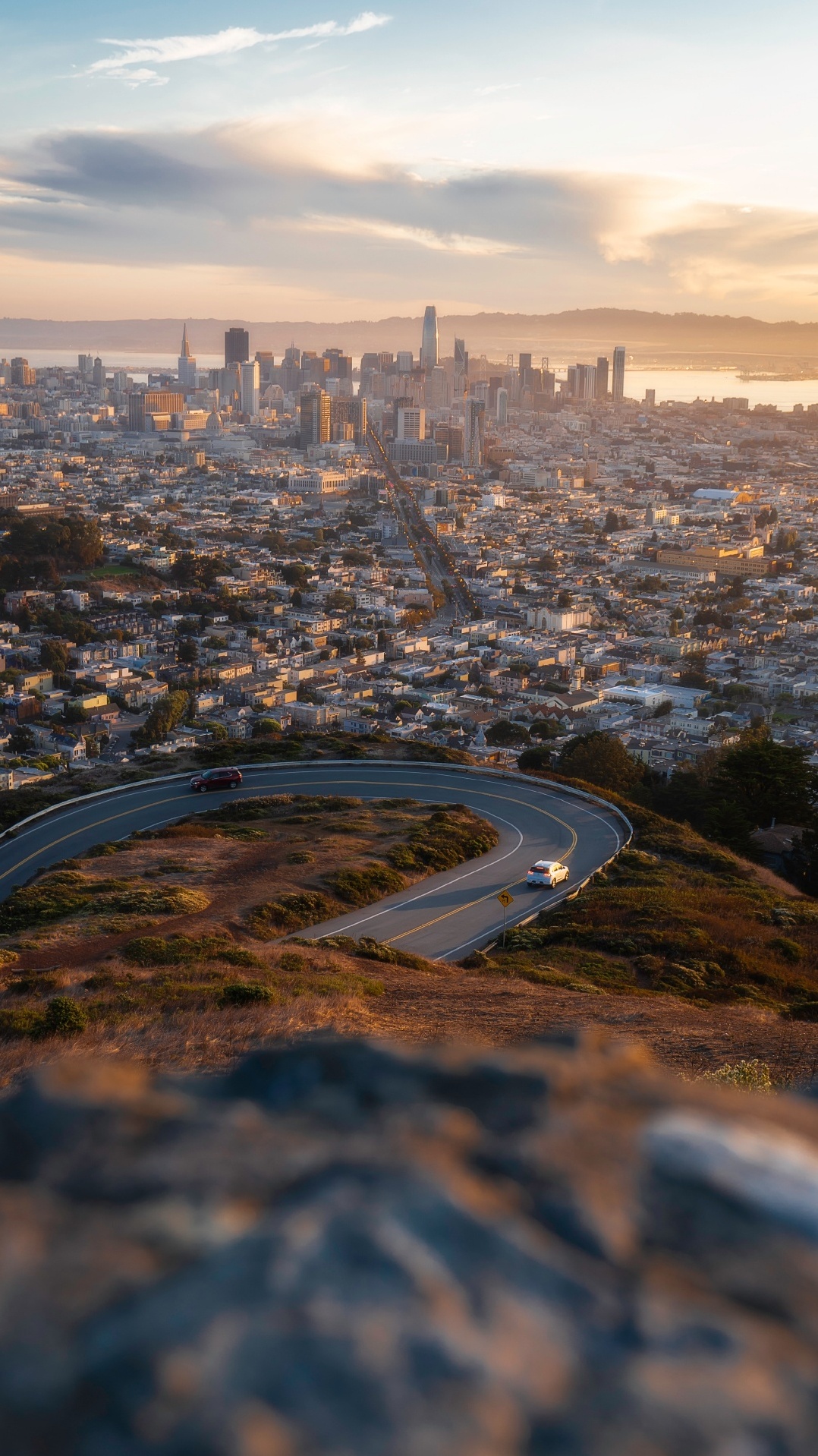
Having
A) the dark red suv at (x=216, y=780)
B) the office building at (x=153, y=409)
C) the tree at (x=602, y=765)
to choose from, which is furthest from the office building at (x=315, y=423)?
the dark red suv at (x=216, y=780)

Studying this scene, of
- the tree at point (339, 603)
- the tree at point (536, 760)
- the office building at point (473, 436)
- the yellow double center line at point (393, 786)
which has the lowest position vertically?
the tree at point (339, 603)

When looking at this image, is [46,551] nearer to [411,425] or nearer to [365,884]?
[365,884]

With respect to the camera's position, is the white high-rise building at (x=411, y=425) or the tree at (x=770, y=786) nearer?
the tree at (x=770, y=786)

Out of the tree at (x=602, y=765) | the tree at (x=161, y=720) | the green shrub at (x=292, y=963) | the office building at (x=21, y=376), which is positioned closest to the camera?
the green shrub at (x=292, y=963)

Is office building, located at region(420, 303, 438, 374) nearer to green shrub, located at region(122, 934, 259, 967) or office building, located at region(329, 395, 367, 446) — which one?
office building, located at region(329, 395, 367, 446)

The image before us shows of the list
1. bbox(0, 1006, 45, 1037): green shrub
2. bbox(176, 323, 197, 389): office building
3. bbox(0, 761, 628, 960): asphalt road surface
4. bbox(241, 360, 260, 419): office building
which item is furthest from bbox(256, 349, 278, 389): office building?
bbox(0, 1006, 45, 1037): green shrub

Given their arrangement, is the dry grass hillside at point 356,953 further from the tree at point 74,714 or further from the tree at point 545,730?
the tree at point 74,714

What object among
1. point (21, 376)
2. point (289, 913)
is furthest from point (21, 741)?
point (21, 376)

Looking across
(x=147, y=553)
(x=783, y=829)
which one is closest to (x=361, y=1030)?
(x=783, y=829)
